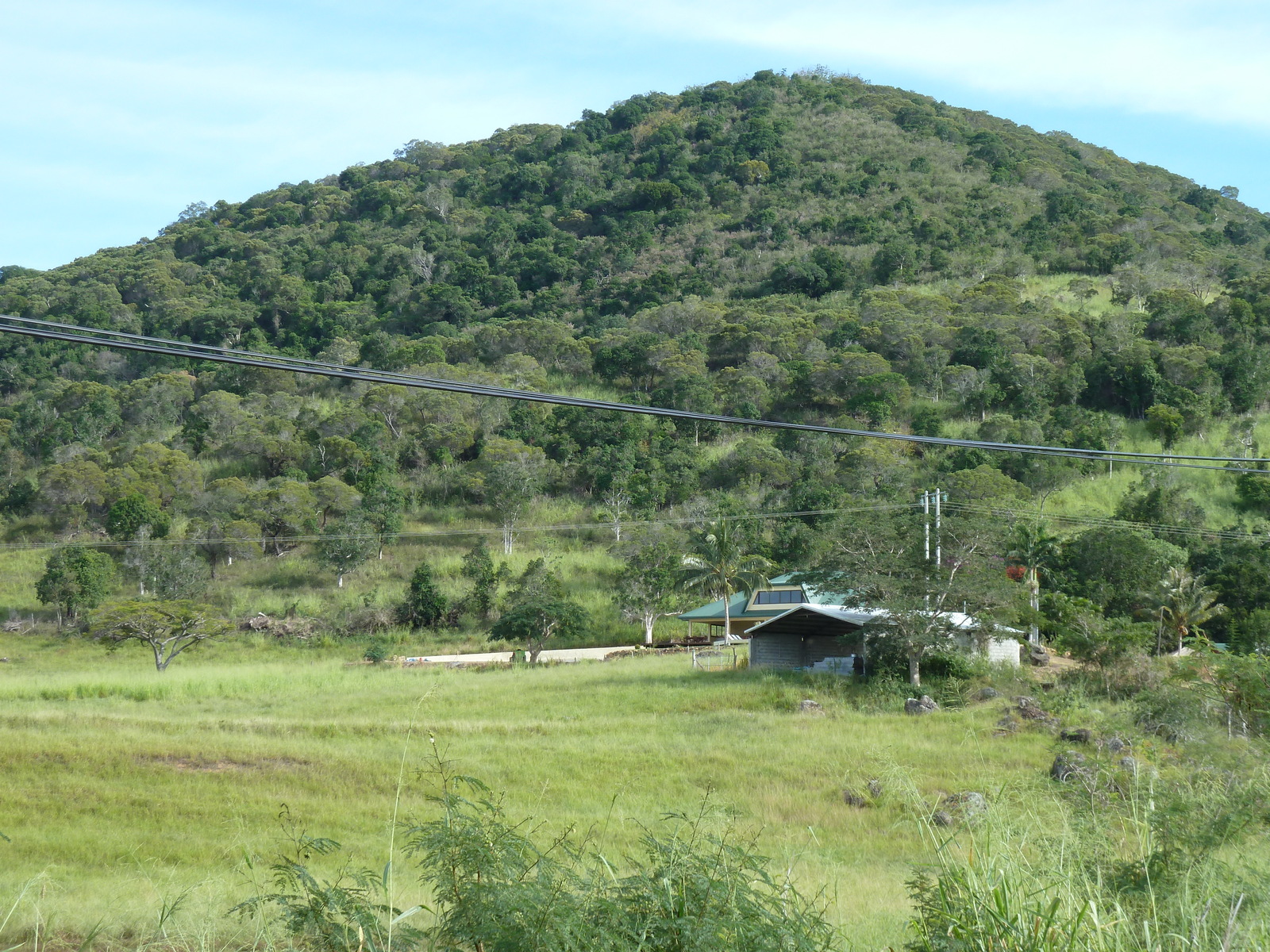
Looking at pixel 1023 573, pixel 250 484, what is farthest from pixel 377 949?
pixel 250 484

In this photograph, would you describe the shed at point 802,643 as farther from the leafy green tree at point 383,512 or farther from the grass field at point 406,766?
the leafy green tree at point 383,512

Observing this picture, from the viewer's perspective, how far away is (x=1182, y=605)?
40438 millimetres

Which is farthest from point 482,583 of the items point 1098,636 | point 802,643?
point 1098,636

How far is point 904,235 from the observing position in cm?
9925

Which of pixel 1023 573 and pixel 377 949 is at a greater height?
pixel 377 949

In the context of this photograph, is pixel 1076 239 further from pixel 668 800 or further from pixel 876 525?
pixel 668 800

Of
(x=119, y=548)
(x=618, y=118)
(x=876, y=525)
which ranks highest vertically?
(x=618, y=118)

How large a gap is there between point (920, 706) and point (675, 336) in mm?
54253

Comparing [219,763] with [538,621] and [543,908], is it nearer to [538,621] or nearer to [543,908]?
[543,908]

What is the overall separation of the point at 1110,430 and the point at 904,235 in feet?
160

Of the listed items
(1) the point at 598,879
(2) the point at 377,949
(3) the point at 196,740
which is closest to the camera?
(2) the point at 377,949

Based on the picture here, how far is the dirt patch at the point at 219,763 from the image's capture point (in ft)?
68.6

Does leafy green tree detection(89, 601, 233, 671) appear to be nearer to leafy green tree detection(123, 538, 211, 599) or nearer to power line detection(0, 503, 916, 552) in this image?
leafy green tree detection(123, 538, 211, 599)

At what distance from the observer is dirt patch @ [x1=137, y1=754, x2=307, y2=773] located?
20922 mm
